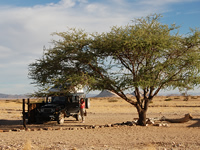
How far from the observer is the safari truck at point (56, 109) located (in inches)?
854

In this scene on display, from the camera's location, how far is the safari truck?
2170 cm

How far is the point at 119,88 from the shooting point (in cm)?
A: 1864

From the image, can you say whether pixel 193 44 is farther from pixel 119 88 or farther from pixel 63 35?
pixel 63 35

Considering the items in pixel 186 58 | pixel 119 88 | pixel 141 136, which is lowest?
pixel 141 136

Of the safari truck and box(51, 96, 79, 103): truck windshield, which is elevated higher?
box(51, 96, 79, 103): truck windshield

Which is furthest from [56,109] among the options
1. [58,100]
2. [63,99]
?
[63,99]

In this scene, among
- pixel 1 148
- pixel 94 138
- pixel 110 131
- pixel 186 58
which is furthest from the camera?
pixel 186 58

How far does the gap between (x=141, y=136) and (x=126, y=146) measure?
310 cm

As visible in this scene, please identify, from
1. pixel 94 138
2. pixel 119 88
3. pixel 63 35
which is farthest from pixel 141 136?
pixel 63 35

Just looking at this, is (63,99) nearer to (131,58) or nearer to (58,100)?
(58,100)

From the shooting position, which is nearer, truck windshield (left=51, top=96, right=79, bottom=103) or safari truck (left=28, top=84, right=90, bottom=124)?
safari truck (left=28, top=84, right=90, bottom=124)

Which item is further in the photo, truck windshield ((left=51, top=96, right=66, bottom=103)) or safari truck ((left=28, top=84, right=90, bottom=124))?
truck windshield ((left=51, top=96, right=66, bottom=103))

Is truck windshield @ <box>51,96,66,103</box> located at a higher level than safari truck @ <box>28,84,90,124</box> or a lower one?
higher

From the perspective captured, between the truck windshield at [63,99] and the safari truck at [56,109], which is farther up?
the truck windshield at [63,99]
